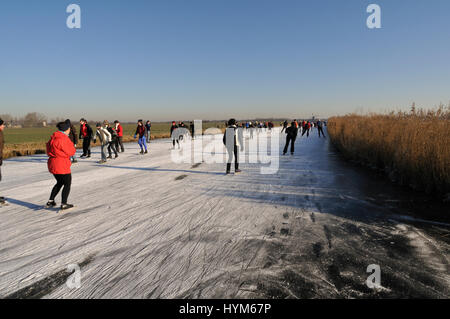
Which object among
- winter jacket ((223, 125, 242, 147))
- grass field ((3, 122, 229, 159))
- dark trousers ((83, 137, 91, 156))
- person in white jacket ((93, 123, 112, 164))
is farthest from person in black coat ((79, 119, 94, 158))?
winter jacket ((223, 125, 242, 147))

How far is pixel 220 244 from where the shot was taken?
11.5 feet

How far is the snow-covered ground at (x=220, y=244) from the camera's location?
2576mm

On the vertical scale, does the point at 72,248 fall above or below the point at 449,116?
below

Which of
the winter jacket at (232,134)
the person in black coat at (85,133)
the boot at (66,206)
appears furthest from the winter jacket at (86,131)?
the boot at (66,206)

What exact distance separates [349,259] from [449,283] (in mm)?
989

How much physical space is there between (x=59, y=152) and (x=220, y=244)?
3732 mm

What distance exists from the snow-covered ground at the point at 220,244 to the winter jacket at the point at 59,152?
926 mm

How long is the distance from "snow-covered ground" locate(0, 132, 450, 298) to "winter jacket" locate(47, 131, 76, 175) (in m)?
0.93

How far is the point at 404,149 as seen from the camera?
721 centimetres

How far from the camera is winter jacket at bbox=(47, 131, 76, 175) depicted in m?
4.67

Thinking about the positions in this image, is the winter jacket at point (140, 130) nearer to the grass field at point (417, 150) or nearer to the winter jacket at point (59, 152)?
the winter jacket at point (59, 152)

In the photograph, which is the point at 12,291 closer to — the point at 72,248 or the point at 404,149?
the point at 72,248

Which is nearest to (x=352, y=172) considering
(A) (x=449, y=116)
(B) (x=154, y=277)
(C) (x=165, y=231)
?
(A) (x=449, y=116)
